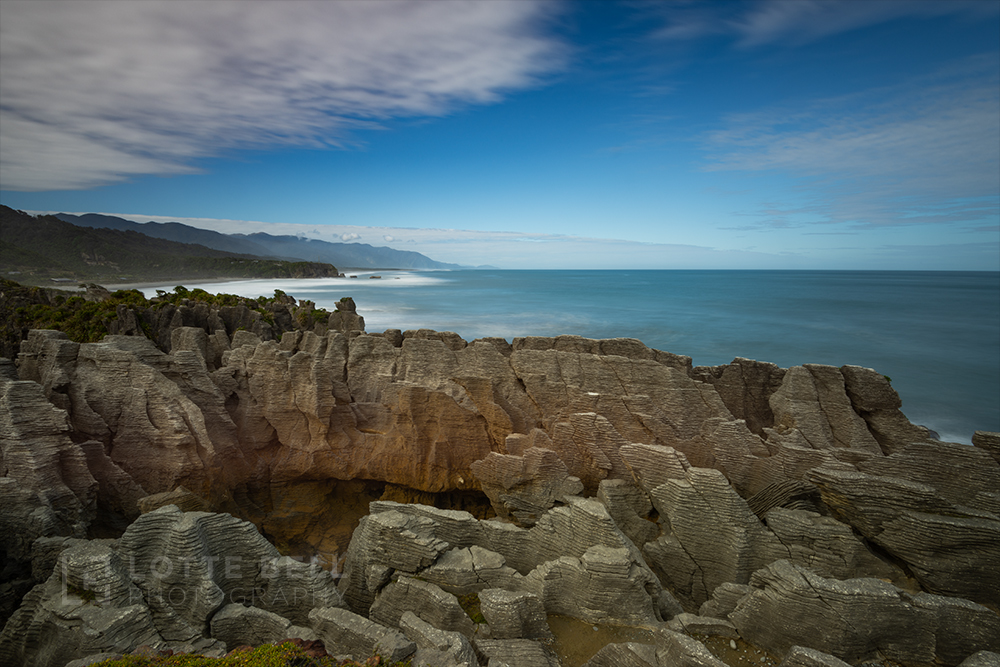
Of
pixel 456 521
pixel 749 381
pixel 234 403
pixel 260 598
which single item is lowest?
pixel 260 598

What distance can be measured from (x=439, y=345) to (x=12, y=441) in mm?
11363

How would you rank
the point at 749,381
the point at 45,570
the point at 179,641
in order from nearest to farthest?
1. the point at 179,641
2. the point at 45,570
3. the point at 749,381

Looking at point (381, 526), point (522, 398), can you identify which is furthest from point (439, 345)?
point (381, 526)

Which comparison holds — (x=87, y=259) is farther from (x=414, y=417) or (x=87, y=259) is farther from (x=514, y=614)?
(x=514, y=614)

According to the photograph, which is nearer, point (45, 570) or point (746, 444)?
point (45, 570)

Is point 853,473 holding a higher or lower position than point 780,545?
higher

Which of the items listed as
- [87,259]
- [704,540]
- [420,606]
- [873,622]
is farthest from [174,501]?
[87,259]

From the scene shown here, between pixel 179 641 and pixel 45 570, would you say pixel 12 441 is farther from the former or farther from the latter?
pixel 179 641

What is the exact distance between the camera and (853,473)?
10047 mm

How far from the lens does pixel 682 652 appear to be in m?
7.72

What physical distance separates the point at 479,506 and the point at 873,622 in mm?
10728

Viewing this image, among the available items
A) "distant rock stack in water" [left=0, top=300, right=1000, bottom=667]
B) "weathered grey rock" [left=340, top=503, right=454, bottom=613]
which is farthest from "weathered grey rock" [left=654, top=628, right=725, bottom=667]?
"weathered grey rock" [left=340, top=503, right=454, bottom=613]

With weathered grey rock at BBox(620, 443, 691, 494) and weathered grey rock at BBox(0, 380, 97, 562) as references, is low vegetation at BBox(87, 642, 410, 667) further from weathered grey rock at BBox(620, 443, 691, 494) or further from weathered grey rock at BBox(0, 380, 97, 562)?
weathered grey rock at BBox(620, 443, 691, 494)

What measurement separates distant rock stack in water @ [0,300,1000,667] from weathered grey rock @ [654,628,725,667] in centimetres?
6
